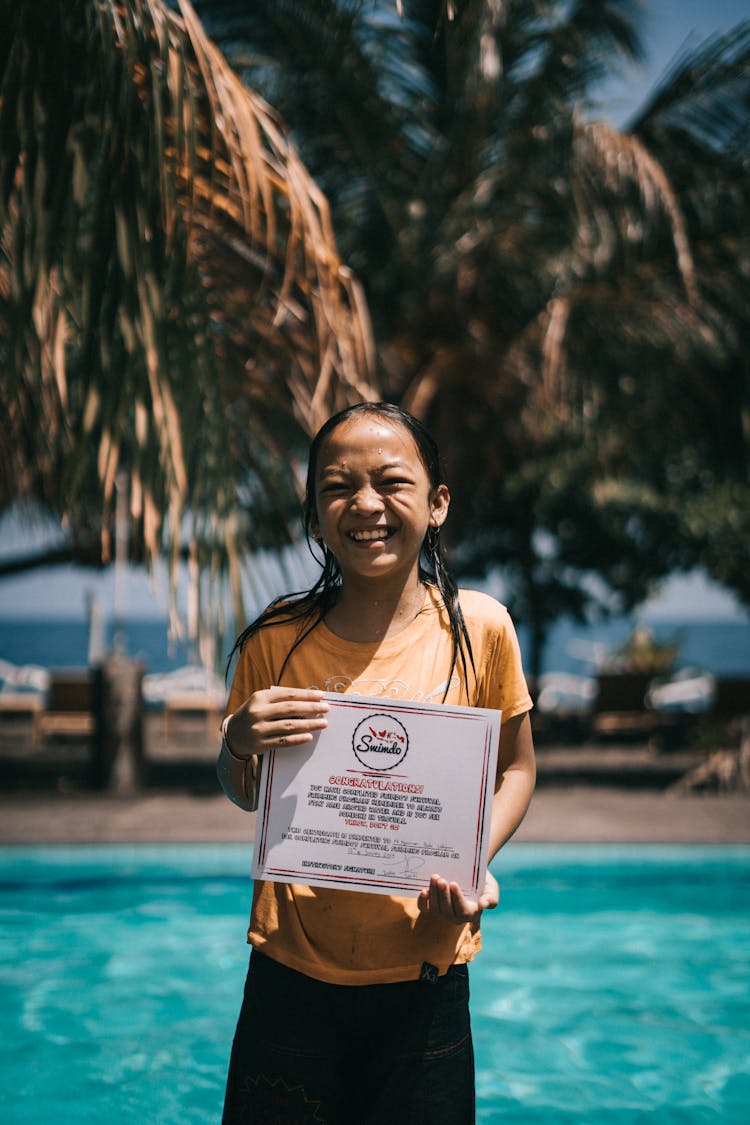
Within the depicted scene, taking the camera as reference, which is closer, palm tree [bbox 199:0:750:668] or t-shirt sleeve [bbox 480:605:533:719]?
t-shirt sleeve [bbox 480:605:533:719]

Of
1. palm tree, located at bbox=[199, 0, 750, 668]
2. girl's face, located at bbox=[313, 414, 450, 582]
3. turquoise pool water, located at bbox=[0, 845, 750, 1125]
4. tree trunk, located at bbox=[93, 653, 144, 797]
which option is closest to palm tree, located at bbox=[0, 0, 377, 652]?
girl's face, located at bbox=[313, 414, 450, 582]

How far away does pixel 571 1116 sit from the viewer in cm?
389

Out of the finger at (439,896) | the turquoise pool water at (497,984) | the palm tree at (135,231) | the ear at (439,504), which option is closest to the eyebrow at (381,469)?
the ear at (439,504)

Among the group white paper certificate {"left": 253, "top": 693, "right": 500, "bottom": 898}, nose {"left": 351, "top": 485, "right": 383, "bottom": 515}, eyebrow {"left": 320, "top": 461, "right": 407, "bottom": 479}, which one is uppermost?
eyebrow {"left": 320, "top": 461, "right": 407, "bottom": 479}

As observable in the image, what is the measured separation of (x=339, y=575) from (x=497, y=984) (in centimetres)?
397

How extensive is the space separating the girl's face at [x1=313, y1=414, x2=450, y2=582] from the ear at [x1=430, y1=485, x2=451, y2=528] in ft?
0.32

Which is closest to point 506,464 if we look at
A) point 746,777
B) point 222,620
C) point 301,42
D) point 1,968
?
point 746,777

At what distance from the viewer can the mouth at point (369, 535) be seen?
1.71 metres

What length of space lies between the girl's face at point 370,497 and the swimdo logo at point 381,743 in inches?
10.3

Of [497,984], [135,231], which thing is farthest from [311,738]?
[497,984]

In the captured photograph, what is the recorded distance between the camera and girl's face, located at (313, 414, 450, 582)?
1712 millimetres

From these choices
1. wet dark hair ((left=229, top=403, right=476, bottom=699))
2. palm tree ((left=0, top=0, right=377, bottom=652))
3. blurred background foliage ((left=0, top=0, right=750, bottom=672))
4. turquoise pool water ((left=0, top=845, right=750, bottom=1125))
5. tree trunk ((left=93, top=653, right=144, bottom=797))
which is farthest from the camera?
tree trunk ((left=93, top=653, right=144, bottom=797))

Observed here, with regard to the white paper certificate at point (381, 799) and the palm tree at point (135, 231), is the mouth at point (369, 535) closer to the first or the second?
the white paper certificate at point (381, 799)

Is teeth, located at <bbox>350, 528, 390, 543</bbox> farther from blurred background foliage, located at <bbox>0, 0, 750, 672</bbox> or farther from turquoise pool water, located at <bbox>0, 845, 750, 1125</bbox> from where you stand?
blurred background foliage, located at <bbox>0, 0, 750, 672</bbox>
